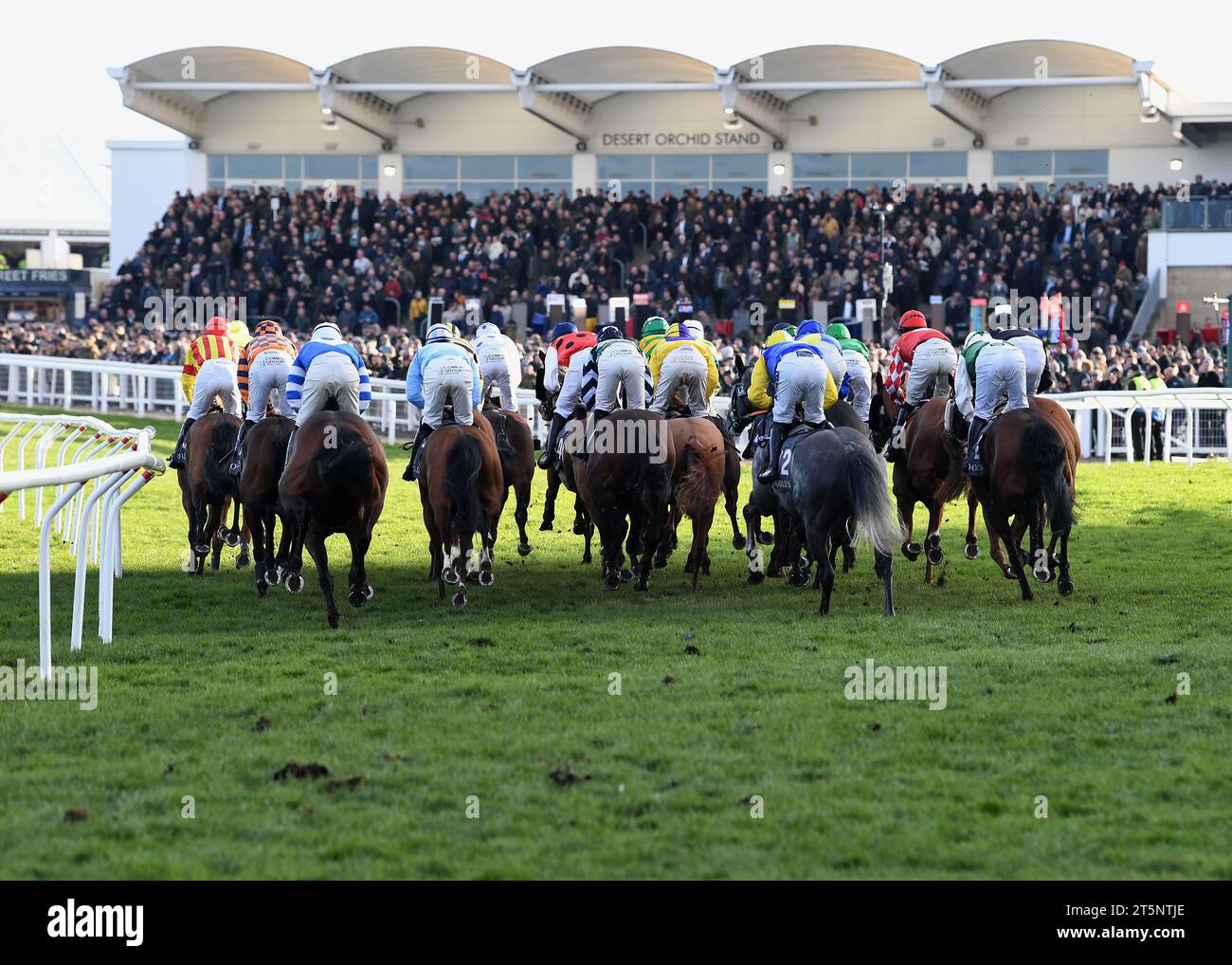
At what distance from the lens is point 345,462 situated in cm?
958

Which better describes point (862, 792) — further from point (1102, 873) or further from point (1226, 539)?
point (1226, 539)

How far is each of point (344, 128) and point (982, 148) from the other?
14.5 m

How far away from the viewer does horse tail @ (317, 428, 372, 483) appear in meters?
9.58

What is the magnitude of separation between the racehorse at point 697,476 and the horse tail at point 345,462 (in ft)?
7.64

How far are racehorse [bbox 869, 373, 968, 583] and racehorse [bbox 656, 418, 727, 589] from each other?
133cm

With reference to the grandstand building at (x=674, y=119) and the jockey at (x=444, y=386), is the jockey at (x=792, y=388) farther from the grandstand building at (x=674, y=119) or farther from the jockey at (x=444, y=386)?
the grandstand building at (x=674, y=119)

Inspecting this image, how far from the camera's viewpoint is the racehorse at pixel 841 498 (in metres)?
9.53

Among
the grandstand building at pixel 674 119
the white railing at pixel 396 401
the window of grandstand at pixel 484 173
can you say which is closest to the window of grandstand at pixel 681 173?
the grandstand building at pixel 674 119

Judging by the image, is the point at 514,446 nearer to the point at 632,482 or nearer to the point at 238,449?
the point at 632,482

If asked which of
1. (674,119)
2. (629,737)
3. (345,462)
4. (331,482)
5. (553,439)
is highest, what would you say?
(674,119)

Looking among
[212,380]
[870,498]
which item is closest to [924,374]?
[870,498]

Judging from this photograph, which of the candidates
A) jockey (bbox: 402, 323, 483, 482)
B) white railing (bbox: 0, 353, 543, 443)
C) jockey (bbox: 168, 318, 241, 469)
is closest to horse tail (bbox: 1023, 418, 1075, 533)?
jockey (bbox: 402, 323, 483, 482)

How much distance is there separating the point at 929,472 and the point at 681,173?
86.3 ft

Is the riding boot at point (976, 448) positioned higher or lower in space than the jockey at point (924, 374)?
lower
